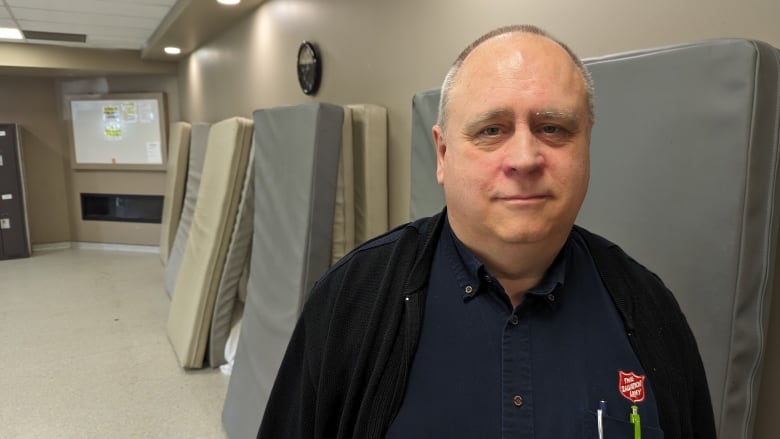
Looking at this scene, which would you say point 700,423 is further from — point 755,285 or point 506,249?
point 506,249

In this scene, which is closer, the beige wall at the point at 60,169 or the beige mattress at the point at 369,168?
the beige mattress at the point at 369,168

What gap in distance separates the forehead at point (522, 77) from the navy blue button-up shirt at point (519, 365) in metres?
0.28

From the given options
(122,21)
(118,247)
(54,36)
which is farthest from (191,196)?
(118,247)

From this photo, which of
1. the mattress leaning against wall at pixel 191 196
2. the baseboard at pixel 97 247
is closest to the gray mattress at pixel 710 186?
the mattress leaning against wall at pixel 191 196

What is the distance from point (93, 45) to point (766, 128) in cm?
728

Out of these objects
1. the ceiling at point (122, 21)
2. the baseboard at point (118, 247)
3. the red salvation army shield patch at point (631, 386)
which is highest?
the ceiling at point (122, 21)

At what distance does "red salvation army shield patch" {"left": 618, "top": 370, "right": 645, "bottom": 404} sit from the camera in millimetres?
918

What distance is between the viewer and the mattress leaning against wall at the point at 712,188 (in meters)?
1.05

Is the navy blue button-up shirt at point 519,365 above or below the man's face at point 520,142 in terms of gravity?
below

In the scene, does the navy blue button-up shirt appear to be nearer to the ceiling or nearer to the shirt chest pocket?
the shirt chest pocket

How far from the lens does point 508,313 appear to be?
0.94 meters

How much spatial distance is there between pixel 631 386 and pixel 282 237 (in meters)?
1.92

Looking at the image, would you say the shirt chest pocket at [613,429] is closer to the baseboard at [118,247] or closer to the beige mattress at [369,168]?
the beige mattress at [369,168]

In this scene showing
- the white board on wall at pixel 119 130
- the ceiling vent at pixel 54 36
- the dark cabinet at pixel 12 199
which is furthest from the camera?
the white board on wall at pixel 119 130
